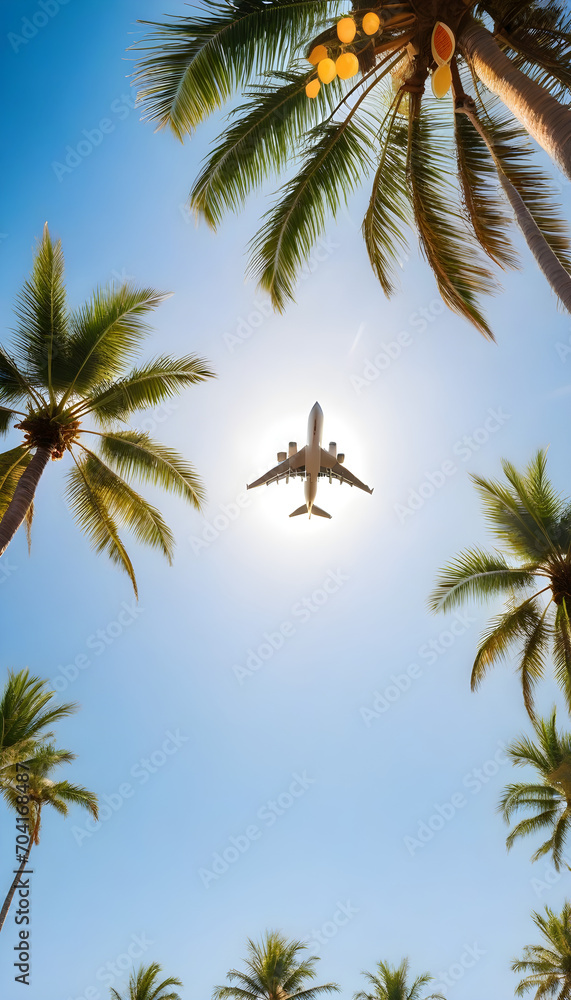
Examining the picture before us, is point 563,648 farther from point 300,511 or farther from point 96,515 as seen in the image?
point 300,511

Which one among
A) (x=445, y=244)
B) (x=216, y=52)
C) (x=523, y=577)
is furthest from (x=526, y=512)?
(x=216, y=52)

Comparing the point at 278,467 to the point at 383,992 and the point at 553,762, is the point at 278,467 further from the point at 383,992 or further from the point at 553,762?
the point at 383,992

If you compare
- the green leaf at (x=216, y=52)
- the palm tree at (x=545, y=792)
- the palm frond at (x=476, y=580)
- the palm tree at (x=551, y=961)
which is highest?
the green leaf at (x=216, y=52)

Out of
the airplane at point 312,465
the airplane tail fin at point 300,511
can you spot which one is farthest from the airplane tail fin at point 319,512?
the airplane at point 312,465

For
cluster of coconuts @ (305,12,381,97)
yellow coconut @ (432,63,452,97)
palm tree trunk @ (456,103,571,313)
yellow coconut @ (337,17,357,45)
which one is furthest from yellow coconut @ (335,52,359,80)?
palm tree trunk @ (456,103,571,313)

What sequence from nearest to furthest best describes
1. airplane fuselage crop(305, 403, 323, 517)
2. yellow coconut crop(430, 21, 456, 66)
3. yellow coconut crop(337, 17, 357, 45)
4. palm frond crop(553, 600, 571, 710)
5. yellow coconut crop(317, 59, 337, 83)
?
yellow coconut crop(337, 17, 357, 45) → yellow coconut crop(430, 21, 456, 66) → yellow coconut crop(317, 59, 337, 83) → palm frond crop(553, 600, 571, 710) → airplane fuselage crop(305, 403, 323, 517)

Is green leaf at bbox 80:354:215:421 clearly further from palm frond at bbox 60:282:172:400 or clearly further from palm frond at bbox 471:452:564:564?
palm frond at bbox 471:452:564:564

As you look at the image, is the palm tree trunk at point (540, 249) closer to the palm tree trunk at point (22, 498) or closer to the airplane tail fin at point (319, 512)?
the palm tree trunk at point (22, 498)
